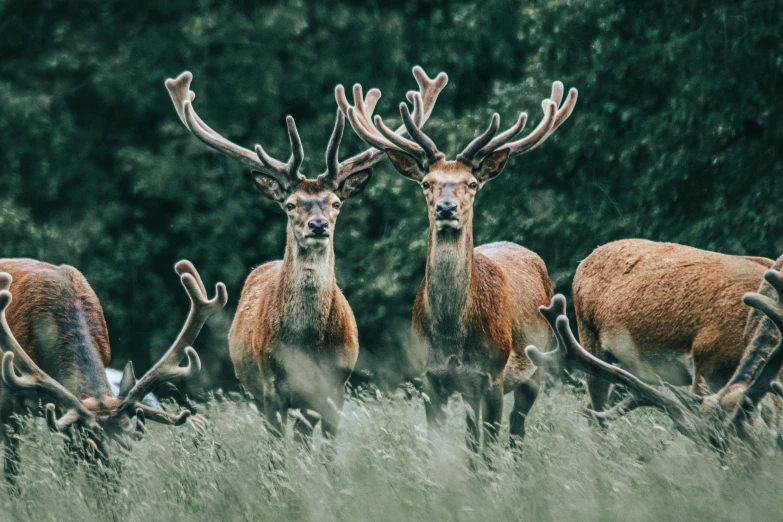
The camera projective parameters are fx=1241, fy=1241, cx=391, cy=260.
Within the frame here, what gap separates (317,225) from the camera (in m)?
7.04

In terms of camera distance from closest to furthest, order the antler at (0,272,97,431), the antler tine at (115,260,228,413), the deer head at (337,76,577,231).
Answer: the antler at (0,272,97,431) < the antler tine at (115,260,228,413) < the deer head at (337,76,577,231)

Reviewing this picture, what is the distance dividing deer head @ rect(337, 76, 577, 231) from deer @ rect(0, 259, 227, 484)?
1292mm

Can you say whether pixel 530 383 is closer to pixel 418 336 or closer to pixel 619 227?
pixel 418 336

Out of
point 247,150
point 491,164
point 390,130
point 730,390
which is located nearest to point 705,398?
point 730,390

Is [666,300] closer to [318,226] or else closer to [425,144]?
[425,144]

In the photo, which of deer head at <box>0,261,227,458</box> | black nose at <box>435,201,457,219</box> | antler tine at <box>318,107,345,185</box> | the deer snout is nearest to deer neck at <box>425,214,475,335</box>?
black nose at <box>435,201,457,219</box>

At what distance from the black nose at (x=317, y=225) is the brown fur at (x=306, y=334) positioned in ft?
0.16

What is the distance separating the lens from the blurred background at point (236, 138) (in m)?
12.3

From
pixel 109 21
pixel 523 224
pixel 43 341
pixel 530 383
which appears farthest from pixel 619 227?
pixel 109 21

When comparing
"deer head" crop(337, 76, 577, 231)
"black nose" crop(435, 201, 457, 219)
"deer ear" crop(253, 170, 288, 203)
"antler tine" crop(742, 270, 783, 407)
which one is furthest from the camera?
"deer ear" crop(253, 170, 288, 203)

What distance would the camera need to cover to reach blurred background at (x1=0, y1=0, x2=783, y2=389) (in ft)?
40.5

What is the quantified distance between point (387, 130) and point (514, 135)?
778 millimetres

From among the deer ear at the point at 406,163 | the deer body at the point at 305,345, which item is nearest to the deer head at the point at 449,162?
the deer ear at the point at 406,163

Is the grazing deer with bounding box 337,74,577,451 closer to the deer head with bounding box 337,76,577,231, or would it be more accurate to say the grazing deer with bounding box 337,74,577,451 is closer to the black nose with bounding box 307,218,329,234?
the deer head with bounding box 337,76,577,231
